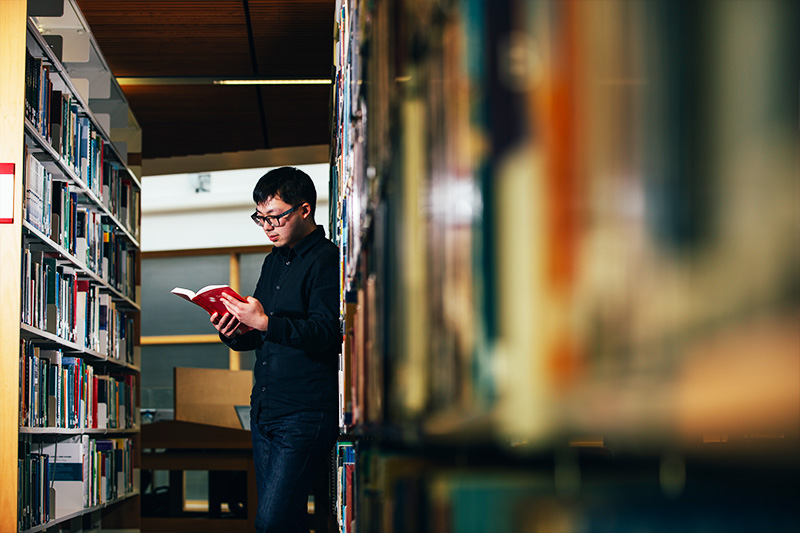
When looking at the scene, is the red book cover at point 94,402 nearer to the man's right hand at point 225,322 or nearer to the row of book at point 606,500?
the man's right hand at point 225,322

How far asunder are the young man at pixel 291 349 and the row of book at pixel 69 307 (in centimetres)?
108

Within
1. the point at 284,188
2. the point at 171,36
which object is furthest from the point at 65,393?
the point at 171,36

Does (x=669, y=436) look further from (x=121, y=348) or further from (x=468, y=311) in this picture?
(x=121, y=348)

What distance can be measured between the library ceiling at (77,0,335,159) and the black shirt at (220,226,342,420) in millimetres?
2412

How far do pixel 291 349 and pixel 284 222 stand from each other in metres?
0.36

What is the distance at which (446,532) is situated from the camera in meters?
0.48

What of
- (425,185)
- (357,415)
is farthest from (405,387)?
(357,415)

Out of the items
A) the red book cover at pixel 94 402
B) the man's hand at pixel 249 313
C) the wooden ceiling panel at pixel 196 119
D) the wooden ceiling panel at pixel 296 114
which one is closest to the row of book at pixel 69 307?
the red book cover at pixel 94 402

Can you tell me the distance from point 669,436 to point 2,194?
281 centimetres

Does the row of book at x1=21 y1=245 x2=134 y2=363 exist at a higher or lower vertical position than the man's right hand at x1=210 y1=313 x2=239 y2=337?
higher

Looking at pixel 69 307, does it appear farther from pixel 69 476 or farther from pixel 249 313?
pixel 249 313

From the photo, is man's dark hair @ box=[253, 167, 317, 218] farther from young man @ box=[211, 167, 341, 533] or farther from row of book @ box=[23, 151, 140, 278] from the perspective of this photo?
row of book @ box=[23, 151, 140, 278]

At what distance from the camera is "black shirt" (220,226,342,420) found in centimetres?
205

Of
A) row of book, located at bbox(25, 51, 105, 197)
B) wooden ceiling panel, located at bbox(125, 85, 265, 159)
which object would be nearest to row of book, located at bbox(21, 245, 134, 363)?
row of book, located at bbox(25, 51, 105, 197)
